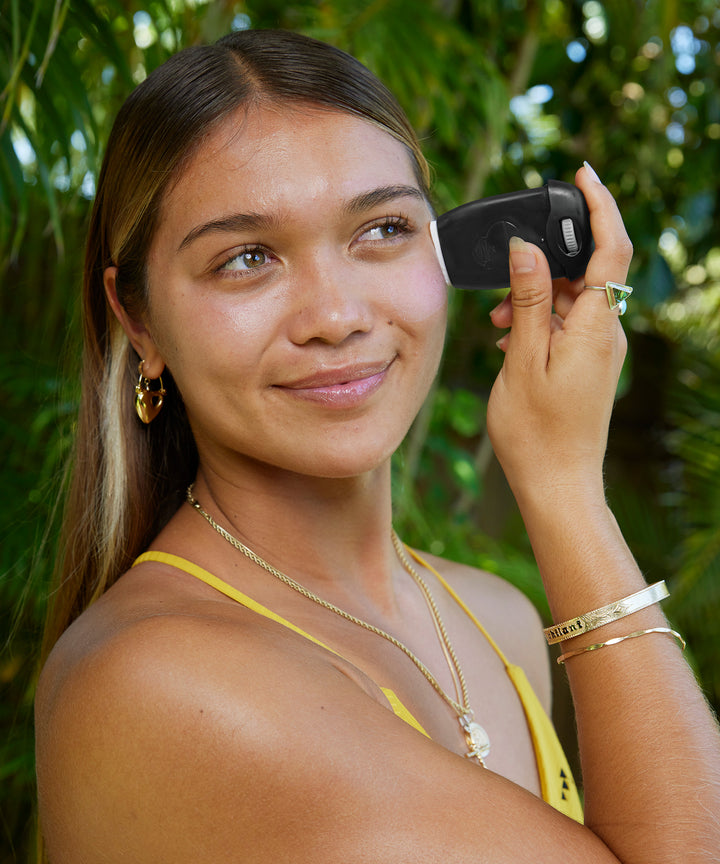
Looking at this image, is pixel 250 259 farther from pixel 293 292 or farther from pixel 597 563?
pixel 597 563

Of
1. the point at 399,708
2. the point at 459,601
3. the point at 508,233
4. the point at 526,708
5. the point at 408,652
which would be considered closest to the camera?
the point at 399,708

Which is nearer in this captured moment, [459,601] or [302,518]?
[302,518]

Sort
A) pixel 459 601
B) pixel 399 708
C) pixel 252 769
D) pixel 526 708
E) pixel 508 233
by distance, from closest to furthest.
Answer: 1. pixel 252 769
2. pixel 399 708
3. pixel 508 233
4. pixel 526 708
5. pixel 459 601

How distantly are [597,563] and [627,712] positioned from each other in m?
0.18

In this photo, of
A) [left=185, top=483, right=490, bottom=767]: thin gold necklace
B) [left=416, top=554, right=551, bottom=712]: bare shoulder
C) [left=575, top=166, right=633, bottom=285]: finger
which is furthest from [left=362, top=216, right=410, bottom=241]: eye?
[left=416, top=554, right=551, bottom=712]: bare shoulder

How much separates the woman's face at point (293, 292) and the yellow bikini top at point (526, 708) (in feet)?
0.58

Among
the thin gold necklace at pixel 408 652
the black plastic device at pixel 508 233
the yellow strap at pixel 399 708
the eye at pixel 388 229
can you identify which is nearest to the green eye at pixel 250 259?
the eye at pixel 388 229

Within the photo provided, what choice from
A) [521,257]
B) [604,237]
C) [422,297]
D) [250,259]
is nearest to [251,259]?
[250,259]

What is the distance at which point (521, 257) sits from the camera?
1222 millimetres

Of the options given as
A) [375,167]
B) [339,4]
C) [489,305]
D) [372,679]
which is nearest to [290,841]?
[372,679]

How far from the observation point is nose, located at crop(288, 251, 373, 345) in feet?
3.88

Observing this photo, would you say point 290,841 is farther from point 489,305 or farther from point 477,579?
point 489,305

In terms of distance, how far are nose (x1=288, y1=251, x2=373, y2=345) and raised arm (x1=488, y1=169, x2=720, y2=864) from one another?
0.67 feet

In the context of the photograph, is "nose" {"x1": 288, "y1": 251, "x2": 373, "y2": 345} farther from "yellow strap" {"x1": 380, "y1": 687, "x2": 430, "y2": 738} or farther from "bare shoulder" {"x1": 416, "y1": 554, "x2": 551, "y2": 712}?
"bare shoulder" {"x1": 416, "y1": 554, "x2": 551, "y2": 712}
